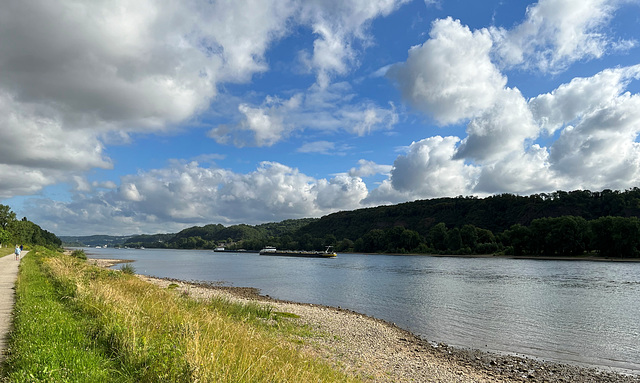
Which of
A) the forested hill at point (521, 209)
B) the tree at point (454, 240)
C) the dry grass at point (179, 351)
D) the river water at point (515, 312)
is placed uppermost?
the forested hill at point (521, 209)

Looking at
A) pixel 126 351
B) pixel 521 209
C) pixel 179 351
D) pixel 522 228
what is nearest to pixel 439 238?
pixel 522 228

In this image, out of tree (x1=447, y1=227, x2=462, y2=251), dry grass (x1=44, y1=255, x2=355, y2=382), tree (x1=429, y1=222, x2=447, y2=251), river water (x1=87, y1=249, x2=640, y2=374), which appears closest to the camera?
dry grass (x1=44, y1=255, x2=355, y2=382)

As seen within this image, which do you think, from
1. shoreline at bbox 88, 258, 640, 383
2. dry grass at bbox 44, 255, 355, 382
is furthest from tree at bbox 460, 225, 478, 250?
dry grass at bbox 44, 255, 355, 382

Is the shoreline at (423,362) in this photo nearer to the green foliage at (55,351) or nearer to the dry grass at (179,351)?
the dry grass at (179,351)

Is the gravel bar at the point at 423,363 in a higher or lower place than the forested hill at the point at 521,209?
lower

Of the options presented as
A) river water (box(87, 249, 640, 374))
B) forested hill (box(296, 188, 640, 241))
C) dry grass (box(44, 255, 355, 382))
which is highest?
forested hill (box(296, 188, 640, 241))

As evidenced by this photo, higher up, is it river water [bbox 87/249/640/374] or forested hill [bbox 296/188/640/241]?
forested hill [bbox 296/188/640/241]

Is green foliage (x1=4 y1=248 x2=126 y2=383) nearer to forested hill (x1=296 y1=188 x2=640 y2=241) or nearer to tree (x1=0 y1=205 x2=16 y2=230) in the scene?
tree (x1=0 y1=205 x2=16 y2=230)

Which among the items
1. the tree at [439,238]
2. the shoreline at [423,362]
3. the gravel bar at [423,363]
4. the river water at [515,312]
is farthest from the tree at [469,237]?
the gravel bar at [423,363]

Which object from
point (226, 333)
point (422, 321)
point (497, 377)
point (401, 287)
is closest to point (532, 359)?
point (497, 377)

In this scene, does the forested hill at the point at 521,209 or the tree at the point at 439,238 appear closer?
the forested hill at the point at 521,209

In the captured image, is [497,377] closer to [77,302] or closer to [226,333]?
[226,333]

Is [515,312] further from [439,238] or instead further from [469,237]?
[439,238]

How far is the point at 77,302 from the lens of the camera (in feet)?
44.8
